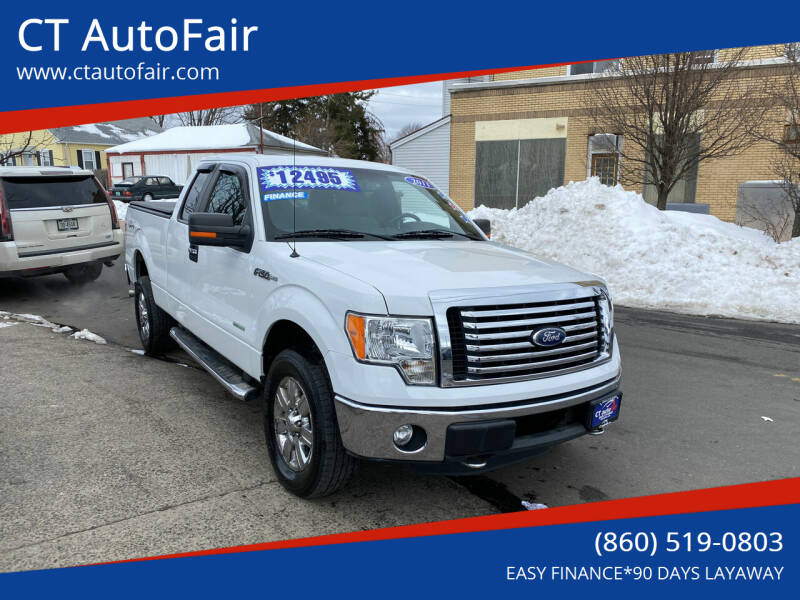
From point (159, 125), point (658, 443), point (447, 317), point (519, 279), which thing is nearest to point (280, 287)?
point (447, 317)

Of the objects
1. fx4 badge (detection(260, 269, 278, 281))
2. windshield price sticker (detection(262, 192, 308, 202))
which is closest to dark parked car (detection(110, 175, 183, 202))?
windshield price sticker (detection(262, 192, 308, 202))

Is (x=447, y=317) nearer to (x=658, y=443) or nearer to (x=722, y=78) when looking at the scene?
(x=658, y=443)

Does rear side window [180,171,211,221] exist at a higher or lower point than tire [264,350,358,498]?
higher

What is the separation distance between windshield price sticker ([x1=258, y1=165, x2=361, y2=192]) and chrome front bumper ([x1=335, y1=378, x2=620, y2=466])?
6.02ft

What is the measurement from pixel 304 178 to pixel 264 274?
38.0 inches

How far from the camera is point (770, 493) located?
374 cm

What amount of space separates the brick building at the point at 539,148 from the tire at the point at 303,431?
624 inches

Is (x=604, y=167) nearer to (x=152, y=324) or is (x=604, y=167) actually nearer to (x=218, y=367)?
(x=152, y=324)

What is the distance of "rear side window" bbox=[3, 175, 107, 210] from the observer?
8812mm

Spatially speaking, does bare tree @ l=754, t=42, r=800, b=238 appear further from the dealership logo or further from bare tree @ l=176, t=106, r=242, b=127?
bare tree @ l=176, t=106, r=242, b=127

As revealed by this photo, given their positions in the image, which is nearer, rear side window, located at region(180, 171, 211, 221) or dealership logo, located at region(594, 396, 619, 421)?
dealership logo, located at region(594, 396, 619, 421)

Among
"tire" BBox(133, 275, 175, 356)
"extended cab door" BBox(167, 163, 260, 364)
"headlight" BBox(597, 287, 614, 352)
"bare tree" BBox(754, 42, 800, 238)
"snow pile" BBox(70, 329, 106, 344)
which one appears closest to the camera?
"headlight" BBox(597, 287, 614, 352)

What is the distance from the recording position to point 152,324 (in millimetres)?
6215

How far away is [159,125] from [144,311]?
56.4m
